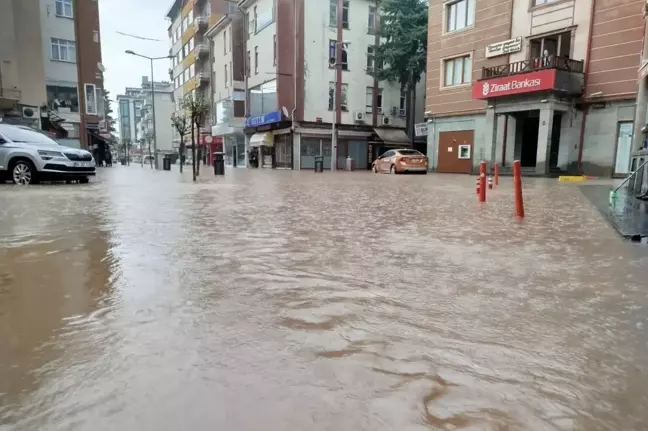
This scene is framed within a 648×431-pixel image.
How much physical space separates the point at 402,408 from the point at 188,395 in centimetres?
93

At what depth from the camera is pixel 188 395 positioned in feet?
6.44

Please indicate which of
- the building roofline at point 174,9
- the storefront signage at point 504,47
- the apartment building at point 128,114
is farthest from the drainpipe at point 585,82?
the apartment building at point 128,114

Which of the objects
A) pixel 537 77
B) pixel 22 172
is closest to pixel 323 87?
pixel 537 77

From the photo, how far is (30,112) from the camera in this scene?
26422 mm

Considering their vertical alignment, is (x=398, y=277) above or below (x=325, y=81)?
below

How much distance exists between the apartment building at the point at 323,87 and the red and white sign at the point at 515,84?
43.4ft

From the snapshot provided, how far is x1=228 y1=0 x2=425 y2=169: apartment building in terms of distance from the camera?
119 ft

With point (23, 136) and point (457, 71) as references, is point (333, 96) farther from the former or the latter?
point (23, 136)

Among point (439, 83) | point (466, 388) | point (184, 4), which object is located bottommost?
point (466, 388)

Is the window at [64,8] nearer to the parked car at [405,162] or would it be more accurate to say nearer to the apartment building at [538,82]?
the apartment building at [538,82]

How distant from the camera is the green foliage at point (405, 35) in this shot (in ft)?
114

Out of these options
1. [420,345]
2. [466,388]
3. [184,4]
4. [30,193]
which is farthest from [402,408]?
[184,4]

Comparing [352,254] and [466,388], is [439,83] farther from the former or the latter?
[466,388]

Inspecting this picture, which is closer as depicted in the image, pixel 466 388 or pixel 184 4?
pixel 466 388
